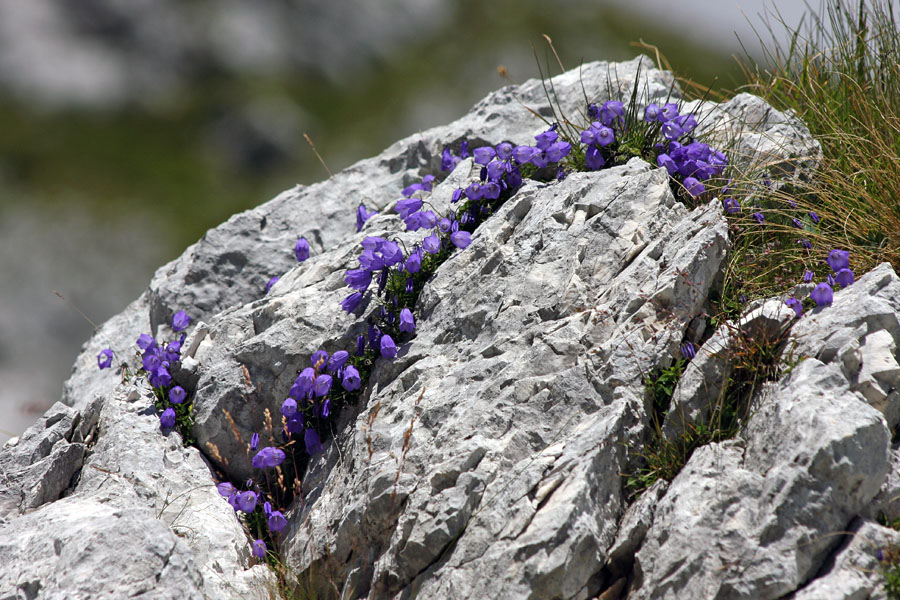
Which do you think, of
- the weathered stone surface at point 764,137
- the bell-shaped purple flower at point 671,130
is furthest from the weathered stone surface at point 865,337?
the bell-shaped purple flower at point 671,130

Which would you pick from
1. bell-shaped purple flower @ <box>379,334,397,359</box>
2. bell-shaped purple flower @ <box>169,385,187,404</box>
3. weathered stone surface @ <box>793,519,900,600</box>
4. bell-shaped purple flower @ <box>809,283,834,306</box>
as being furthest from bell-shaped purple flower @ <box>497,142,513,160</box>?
weathered stone surface @ <box>793,519,900,600</box>

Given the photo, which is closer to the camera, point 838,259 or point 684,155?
point 838,259

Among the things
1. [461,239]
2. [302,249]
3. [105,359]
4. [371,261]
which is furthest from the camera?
[302,249]

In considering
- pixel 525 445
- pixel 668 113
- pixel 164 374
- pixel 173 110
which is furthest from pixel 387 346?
pixel 173 110

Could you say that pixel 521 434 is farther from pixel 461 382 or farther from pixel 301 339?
pixel 301 339

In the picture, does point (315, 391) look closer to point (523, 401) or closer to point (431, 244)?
point (431, 244)

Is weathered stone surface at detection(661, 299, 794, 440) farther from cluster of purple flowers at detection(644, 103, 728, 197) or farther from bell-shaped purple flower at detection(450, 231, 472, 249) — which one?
bell-shaped purple flower at detection(450, 231, 472, 249)
